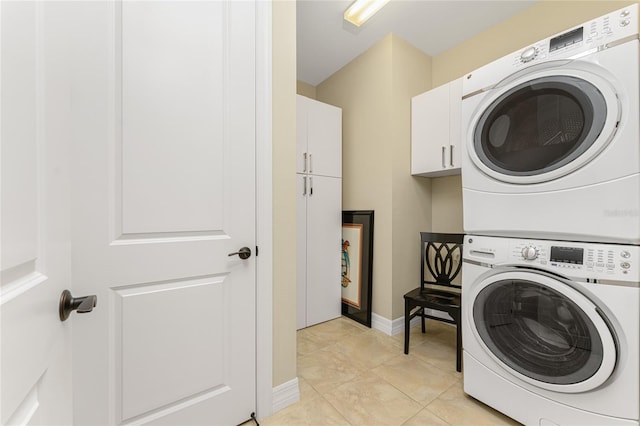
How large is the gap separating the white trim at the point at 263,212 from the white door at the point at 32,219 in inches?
30.5

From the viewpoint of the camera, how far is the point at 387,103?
2393mm

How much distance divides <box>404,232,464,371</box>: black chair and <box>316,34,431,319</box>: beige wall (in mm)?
181

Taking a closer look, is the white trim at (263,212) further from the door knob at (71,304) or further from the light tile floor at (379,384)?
the door knob at (71,304)

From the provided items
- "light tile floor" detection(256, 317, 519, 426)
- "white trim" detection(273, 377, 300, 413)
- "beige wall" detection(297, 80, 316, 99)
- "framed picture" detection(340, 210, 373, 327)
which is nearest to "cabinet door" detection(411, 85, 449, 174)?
"framed picture" detection(340, 210, 373, 327)

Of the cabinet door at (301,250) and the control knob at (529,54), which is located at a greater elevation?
the control knob at (529,54)

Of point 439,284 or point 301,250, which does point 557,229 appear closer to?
point 439,284

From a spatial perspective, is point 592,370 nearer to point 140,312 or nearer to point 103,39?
point 140,312

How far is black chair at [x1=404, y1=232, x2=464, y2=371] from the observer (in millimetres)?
1830

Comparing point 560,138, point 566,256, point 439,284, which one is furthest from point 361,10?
point 439,284

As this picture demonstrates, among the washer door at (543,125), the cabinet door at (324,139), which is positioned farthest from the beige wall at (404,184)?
the washer door at (543,125)

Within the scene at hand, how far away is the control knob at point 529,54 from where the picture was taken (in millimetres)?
1229

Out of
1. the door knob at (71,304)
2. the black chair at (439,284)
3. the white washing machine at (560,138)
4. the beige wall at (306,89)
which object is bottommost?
the black chair at (439,284)

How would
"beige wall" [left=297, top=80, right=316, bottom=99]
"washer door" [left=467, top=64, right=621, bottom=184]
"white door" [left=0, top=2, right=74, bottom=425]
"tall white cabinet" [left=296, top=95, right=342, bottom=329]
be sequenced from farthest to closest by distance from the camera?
"beige wall" [left=297, top=80, right=316, bottom=99] → "tall white cabinet" [left=296, top=95, right=342, bottom=329] → "washer door" [left=467, top=64, right=621, bottom=184] → "white door" [left=0, top=2, right=74, bottom=425]

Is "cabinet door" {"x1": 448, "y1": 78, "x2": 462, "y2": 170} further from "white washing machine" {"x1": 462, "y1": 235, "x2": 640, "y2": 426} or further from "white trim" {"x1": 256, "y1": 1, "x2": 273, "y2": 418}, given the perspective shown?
"white trim" {"x1": 256, "y1": 1, "x2": 273, "y2": 418}
